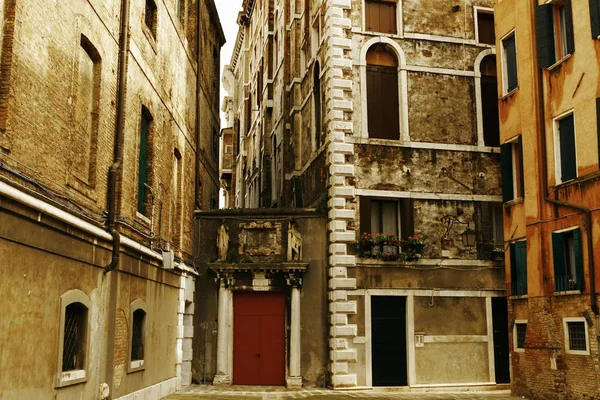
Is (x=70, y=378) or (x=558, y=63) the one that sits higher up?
(x=558, y=63)

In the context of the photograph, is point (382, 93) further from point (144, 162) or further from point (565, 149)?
point (144, 162)

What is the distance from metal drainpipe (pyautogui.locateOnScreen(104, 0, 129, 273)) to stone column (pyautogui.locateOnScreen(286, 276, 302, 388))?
27.8 ft

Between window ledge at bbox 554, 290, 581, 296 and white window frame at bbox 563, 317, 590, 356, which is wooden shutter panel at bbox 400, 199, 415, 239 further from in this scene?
white window frame at bbox 563, 317, 590, 356

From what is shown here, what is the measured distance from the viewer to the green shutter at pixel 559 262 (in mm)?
16344

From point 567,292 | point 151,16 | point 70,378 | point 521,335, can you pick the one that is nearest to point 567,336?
point 567,292

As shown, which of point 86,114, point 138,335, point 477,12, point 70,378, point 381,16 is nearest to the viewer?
point 70,378

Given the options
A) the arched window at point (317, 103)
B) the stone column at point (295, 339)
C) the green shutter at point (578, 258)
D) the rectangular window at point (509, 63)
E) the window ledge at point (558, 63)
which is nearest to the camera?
the green shutter at point (578, 258)

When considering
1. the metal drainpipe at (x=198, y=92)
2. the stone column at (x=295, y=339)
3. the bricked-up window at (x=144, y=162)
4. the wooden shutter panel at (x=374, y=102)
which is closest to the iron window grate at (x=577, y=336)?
the stone column at (x=295, y=339)

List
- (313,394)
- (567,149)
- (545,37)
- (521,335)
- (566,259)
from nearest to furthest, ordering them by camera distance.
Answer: (566,259) → (567,149) → (545,37) → (521,335) → (313,394)

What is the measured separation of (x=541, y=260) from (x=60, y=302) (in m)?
11.8

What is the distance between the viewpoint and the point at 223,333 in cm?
2080

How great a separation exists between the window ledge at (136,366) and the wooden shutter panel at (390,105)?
10325 mm

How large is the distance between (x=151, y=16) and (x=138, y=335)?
7709 millimetres

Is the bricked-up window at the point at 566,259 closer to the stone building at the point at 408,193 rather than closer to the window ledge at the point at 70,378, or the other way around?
the stone building at the point at 408,193
